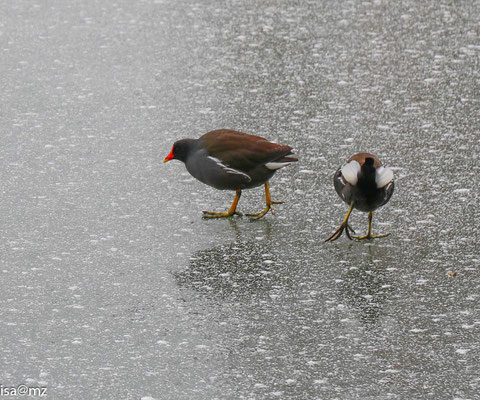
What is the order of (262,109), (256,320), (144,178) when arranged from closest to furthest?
1. (256,320)
2. (144,178)
3. (262,109)

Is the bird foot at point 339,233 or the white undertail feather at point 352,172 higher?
the white undertail feather at point 352,172

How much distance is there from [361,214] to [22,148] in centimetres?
245

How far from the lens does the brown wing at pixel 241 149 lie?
18.7ft

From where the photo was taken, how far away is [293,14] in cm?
941

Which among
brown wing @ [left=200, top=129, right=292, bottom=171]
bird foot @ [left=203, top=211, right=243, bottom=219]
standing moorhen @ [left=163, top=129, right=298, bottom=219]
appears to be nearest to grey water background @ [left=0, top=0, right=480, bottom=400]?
bird foot @ [left=203, top=211, right=243, bottom=219]

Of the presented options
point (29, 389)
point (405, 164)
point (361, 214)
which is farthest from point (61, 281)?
point (405, 164)

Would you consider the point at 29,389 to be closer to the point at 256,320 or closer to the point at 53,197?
the point at 256,320

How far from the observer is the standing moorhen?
224 inches

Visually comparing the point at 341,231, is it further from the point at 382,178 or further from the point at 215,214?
the point at 215,214

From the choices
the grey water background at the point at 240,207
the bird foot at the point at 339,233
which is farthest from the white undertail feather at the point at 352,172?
the grey water background at the point at 240,207

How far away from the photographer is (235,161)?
5.70 meters

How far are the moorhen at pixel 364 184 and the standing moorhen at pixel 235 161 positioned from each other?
0.50 meters

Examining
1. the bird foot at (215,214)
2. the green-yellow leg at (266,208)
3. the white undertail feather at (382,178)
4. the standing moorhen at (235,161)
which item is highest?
the white undertail feather at (382,178)

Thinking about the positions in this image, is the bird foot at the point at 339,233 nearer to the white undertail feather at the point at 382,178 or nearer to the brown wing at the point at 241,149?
the white undertail feather at the point at 382,178
